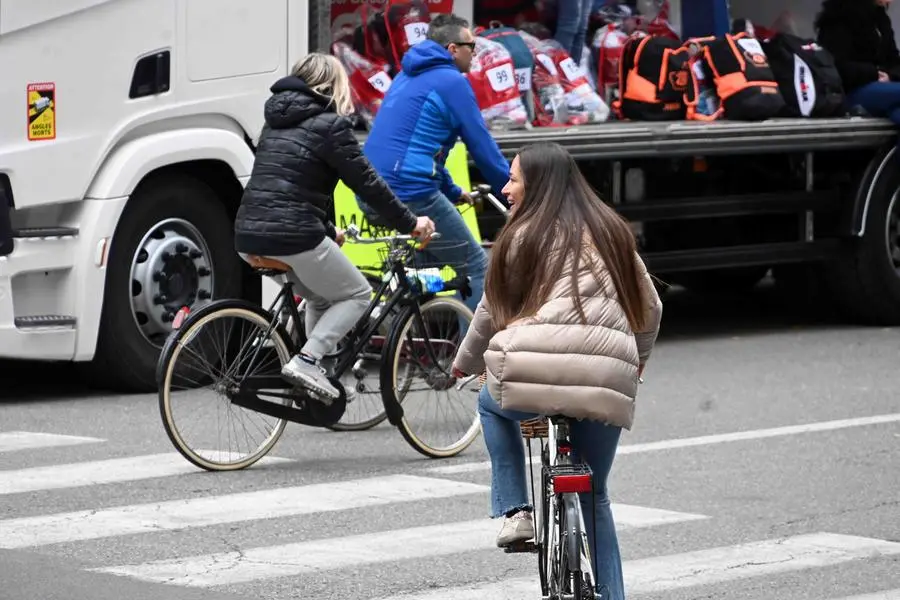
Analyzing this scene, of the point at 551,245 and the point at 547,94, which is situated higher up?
the point at 551,245

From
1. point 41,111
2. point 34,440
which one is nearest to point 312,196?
point 34,440

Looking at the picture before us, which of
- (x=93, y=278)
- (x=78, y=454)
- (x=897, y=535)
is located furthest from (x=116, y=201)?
(x=897, y=535)

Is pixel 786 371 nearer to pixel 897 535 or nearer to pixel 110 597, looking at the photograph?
pixel 897 535

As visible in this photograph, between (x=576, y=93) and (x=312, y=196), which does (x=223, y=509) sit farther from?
(x=576, y=93)

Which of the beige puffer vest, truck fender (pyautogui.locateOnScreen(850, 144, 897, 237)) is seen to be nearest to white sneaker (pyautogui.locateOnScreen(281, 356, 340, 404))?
the beige puffer vest

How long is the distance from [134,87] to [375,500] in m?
3.41

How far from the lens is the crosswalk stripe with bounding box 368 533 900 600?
629 cm

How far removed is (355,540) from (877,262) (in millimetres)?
7497

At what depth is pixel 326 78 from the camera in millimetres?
8531

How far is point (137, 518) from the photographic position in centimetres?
741

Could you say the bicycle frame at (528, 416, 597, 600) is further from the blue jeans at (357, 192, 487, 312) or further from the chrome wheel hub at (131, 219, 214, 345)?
the chrome wheel hub at (131, 219, 214, 345)

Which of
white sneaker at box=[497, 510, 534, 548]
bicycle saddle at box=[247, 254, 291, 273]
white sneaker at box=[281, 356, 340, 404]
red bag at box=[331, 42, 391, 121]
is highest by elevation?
red bag at box=[331, 42, 391, 121]

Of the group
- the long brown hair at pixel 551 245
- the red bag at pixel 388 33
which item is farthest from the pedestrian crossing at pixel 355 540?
the red bag at pixel 388 33

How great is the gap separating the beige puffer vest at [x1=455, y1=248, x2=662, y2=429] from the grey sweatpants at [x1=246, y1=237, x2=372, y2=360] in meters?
3.37
